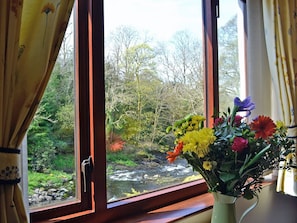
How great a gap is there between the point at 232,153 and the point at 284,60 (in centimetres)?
105

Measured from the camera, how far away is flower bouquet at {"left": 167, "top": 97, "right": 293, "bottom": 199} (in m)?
1.24

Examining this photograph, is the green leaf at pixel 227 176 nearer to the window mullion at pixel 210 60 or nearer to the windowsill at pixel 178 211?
the windowsill at pixel 178 211

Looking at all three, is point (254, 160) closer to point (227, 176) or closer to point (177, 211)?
point (227, 176)

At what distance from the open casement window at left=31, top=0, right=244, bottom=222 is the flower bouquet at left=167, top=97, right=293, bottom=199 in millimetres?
328

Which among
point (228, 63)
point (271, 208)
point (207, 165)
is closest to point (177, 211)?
point (207, 165)

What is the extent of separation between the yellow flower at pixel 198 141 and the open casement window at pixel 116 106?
0.36 m

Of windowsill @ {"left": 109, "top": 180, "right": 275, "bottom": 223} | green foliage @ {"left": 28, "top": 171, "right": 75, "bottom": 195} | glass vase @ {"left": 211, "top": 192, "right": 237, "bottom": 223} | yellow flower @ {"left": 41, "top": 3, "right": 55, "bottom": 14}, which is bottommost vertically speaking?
windowsill @ {"left": 109, "top": 180, "right": 275, "bottom": 223}

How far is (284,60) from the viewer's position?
81.7 inches

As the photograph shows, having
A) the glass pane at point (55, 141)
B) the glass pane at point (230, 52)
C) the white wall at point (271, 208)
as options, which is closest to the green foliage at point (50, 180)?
the glass pane at point (55, 141)

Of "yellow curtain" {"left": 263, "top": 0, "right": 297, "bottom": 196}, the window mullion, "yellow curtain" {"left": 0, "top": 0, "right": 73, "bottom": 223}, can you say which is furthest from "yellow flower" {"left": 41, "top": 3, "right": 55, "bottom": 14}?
"yellow curtain" {"left": 263, "top": 0, "right": 297, "bottom": 196}

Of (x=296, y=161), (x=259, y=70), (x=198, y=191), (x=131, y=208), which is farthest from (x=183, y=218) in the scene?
(x=259, y=70)

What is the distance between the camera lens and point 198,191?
1.92 meters

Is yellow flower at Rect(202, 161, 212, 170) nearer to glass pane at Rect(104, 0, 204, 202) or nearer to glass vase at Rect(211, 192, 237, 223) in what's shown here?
glass vase at Rect(211, 192, 237, 223)

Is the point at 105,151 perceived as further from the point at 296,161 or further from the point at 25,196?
the point at 296,161
